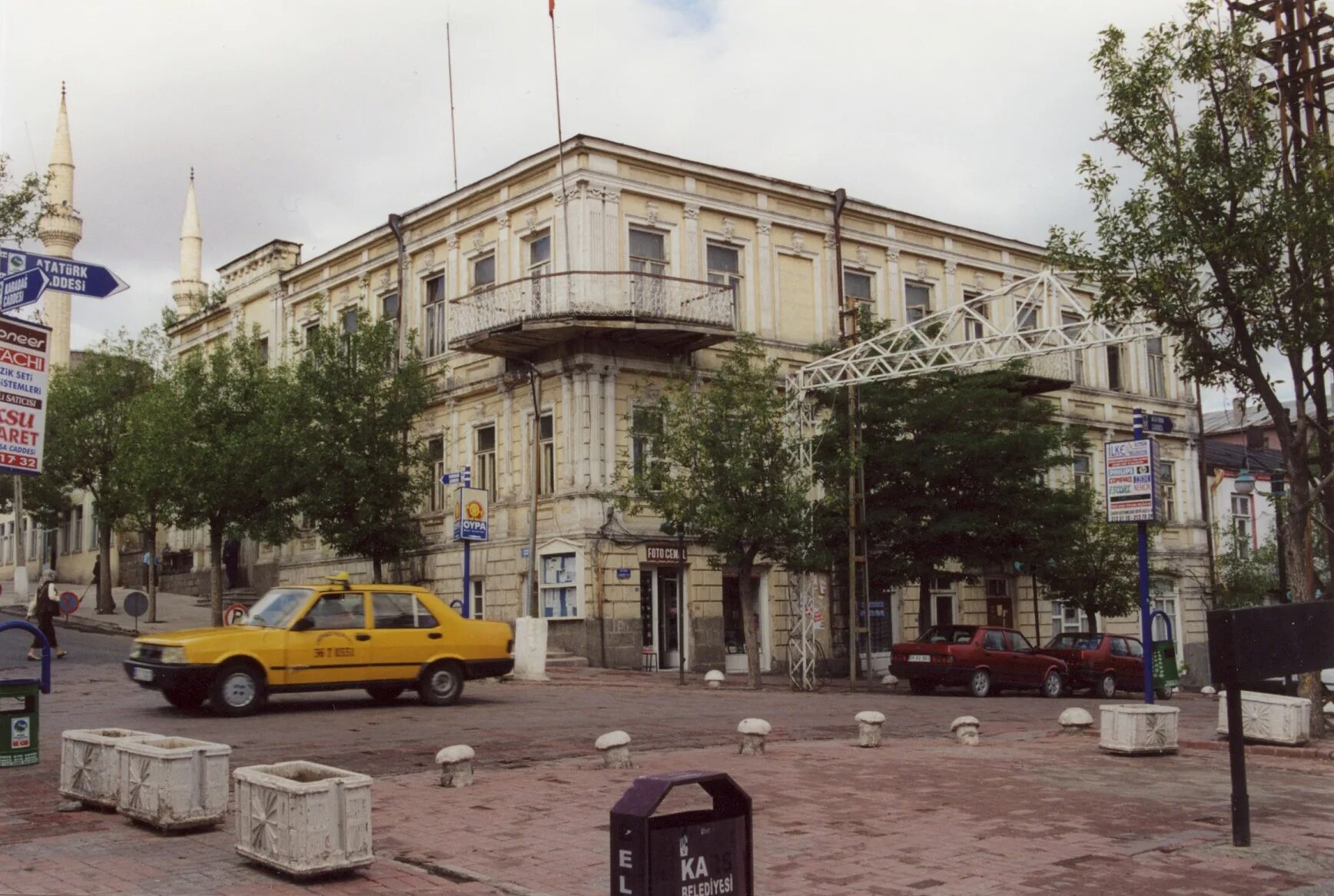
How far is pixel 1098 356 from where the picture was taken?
4181 centimetres

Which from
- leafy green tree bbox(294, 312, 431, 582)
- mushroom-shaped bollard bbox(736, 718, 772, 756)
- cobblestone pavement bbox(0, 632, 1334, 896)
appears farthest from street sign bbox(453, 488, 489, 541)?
mushroom-shaped bollard bbox(736, 718, 772, 756)

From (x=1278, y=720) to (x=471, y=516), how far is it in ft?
50.7

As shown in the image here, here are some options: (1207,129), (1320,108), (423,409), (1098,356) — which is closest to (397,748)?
(1207,129)

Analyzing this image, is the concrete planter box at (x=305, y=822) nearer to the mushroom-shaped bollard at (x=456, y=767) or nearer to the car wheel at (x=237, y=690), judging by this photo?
the mushroom-shaped bollard at (x=456, y=767)

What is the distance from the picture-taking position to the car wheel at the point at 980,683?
85.2 feet

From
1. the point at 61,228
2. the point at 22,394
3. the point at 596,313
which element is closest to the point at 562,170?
the point at 596,313

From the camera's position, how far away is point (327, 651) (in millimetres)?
16953

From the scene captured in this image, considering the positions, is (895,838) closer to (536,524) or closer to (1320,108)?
(1320,108)

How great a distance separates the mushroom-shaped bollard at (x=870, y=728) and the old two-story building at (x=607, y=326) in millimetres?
11211

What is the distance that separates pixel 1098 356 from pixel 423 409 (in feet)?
71.6

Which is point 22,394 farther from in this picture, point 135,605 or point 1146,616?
point 135,605

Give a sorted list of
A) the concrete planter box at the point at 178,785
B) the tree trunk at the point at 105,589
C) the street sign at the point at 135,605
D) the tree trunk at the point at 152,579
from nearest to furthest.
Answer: the concrete planter box at the point at 178,785, the street sign at the point at 135,605, the tree trunk at the point at 152,579, the tree trunk at the point at 105,589

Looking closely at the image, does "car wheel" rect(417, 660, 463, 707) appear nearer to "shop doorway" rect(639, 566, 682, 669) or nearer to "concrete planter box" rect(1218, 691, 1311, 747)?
"concrete planter box" rect(1218, 691, 1311, 747)

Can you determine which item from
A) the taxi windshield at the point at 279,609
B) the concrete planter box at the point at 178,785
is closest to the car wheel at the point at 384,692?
the taxi windshield at the point at 279,609
